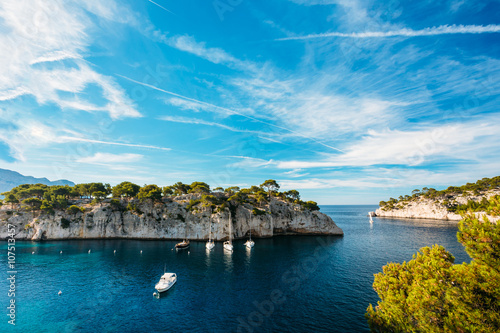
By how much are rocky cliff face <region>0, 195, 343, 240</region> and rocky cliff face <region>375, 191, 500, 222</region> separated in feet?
450

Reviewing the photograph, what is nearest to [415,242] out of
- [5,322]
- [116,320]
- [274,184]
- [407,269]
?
[274,184]

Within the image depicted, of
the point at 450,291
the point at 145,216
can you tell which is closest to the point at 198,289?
the point at 450,291

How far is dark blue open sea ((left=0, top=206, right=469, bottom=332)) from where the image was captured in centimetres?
2828

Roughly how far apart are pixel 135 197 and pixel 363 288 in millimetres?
93709

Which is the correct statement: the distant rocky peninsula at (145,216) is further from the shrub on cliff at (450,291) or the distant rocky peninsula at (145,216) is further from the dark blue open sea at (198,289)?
the shrub on cliff at (450,291)

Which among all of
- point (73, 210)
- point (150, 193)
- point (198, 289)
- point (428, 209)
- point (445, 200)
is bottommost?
point (428, 209)

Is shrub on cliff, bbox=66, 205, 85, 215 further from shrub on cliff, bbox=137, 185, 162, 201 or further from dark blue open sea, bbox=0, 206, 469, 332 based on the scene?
shrub on cliff, bbox=137, 185, 162, 201

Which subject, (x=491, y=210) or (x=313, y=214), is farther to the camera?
(x=313, y=214)

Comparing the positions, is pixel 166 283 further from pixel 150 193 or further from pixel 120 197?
pixel 120 197

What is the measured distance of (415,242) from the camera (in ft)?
247

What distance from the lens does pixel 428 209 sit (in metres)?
154

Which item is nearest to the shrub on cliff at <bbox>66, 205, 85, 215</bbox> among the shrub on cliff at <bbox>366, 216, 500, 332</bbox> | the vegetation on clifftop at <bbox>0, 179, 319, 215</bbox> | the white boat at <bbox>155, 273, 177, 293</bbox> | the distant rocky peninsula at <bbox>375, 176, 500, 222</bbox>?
the vegetation on clifftop at <bbox>0, 179, 319, 215</bbox>

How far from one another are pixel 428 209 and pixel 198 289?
18598cm

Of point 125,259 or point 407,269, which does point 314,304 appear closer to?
point 407,269
